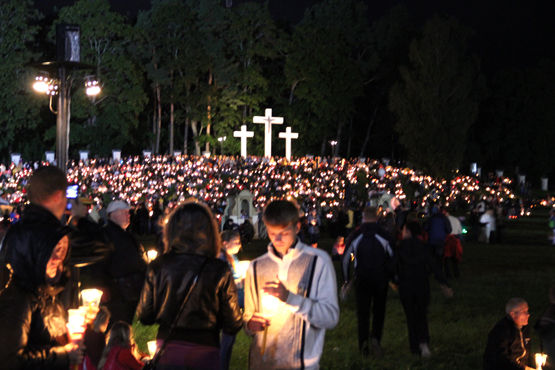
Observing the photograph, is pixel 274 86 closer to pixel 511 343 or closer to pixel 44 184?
pixel 511 343

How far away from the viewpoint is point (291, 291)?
3.75m

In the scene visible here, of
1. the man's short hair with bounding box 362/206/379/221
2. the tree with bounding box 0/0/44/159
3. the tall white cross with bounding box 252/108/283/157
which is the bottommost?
the man's short hair with bounding box 362/206/379/221

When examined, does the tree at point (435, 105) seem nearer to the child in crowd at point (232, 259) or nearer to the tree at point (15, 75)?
the tree at point (15, 75)

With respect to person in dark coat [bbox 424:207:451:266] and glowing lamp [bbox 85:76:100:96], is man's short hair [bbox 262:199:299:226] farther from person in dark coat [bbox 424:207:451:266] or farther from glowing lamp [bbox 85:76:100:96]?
glowing lamp [bbox 85:76:100:96]

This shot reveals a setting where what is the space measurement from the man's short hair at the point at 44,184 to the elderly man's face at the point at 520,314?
4107mm

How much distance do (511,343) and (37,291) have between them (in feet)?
14.1

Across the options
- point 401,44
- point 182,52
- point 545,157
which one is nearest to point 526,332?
point 182,52

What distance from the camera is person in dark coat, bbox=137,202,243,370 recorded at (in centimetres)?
354

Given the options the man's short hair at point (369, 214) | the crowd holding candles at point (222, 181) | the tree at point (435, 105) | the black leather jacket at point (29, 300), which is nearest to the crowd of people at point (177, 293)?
the black leather jacket at point (29, 300)

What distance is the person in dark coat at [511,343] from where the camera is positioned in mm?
5996

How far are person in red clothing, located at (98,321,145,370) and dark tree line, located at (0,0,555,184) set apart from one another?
144 ft

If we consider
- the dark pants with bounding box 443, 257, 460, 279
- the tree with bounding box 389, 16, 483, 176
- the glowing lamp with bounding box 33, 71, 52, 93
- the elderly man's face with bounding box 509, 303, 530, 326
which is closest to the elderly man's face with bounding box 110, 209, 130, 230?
the elderly man's face with bounding box 509, 303, 530, 326

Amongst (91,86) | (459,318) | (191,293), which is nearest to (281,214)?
(191,293)

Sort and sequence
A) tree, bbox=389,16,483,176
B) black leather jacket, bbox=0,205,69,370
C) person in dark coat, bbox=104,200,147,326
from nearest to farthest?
1. black leather jacket, bbox=0,205,69,370
2. person in dark coat, bbox=104,200,147,326
3. tree, bbox=389,16,483,176
